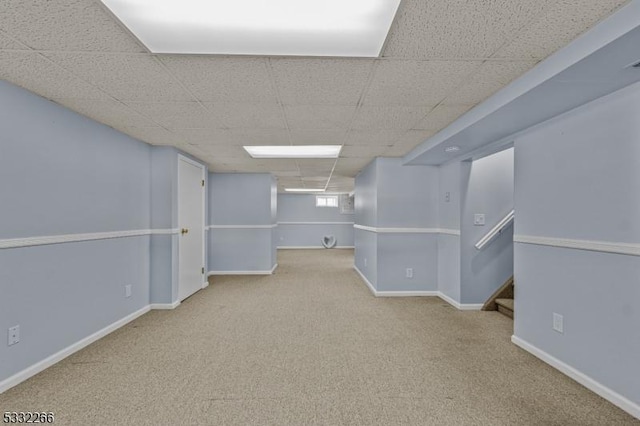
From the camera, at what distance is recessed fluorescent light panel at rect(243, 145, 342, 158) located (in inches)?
170

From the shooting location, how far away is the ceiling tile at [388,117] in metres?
2.53

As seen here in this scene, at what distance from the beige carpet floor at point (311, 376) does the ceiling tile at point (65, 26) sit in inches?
83.9

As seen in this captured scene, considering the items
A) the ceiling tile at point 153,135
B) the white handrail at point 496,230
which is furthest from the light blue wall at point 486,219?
the ceiling tile at point 153,135

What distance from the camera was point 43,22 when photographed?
1419 mm

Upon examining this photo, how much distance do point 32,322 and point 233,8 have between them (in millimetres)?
2630

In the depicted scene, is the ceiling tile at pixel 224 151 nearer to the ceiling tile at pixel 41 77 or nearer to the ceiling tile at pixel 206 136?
the ceiling tile at pixel 206 136

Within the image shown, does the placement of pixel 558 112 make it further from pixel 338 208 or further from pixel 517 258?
pixel 338 208

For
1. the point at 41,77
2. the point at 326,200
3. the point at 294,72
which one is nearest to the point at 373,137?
the point at 294,72

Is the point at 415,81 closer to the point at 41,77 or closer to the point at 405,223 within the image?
the point at 41,77

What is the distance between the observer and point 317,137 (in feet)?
11.2

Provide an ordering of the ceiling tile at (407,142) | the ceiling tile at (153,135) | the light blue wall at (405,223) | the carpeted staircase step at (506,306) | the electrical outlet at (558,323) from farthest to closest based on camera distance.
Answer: the light blue wall at (405,223)
the carpeted staircase step at (506,306)
the ceiling tile at (407,142)
the ceiling tile at (153,135)
the electrical outlet at (558,323)

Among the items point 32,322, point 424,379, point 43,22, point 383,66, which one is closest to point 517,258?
point 424,379

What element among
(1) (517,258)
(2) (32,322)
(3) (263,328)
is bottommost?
(3) (263,328)

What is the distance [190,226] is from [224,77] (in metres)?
3.14
